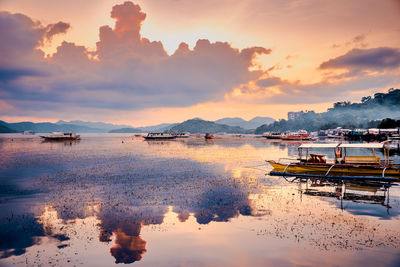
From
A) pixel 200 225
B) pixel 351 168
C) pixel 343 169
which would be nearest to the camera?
pixel 200 225

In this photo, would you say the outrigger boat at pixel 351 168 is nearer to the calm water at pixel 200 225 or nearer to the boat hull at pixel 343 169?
the boat hull at pixel 343 169

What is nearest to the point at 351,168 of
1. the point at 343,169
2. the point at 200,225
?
the point at 343,169

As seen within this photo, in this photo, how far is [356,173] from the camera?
3694 cm

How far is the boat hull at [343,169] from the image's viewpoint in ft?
116

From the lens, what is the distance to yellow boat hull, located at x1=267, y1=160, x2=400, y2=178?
1390 inches

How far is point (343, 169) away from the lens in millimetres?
37594

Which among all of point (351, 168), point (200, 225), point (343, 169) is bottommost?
point (200, 225)

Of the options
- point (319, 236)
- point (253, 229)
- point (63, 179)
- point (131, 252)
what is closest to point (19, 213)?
point (131, 252)

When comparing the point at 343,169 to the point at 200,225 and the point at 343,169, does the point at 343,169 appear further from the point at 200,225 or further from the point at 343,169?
the point at 200,225

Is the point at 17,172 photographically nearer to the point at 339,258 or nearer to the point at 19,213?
the point at 19,213

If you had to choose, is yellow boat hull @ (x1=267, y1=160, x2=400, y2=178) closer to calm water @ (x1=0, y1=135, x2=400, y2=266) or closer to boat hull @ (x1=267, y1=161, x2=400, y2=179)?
boat hull @ (x1=267, y1=161, x2=400, y2=179)

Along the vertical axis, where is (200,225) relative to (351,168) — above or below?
below

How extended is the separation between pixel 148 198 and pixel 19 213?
36.8ft

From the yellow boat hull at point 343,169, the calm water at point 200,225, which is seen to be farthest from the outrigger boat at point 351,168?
the calm water at point 200,225
